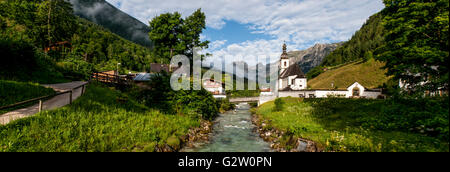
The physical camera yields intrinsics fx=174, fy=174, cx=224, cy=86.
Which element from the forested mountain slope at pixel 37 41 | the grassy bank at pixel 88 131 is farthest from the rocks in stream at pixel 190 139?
the forested mountain slope at pixel 37 41

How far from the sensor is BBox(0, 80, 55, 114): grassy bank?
10.7 metres

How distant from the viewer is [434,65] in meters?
7.56

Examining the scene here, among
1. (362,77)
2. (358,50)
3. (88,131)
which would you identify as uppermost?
(358,50)

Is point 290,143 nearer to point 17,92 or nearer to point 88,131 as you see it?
point 88,131

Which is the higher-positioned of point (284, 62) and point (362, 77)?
point (284, 62)

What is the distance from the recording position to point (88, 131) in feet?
31.9

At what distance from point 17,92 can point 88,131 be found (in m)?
7.24

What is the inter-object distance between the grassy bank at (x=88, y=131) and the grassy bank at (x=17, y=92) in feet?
8.80

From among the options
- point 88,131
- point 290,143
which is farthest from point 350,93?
point 88,131

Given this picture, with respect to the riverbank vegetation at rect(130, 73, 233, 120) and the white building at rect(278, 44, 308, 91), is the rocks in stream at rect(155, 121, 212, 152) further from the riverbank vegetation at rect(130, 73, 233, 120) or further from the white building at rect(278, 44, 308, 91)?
the white building at rect(278, 44, 308, 91)

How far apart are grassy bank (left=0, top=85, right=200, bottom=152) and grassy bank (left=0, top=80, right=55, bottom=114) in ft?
8.80

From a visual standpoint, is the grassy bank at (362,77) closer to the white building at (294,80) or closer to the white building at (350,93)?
the white building at (294,80)
